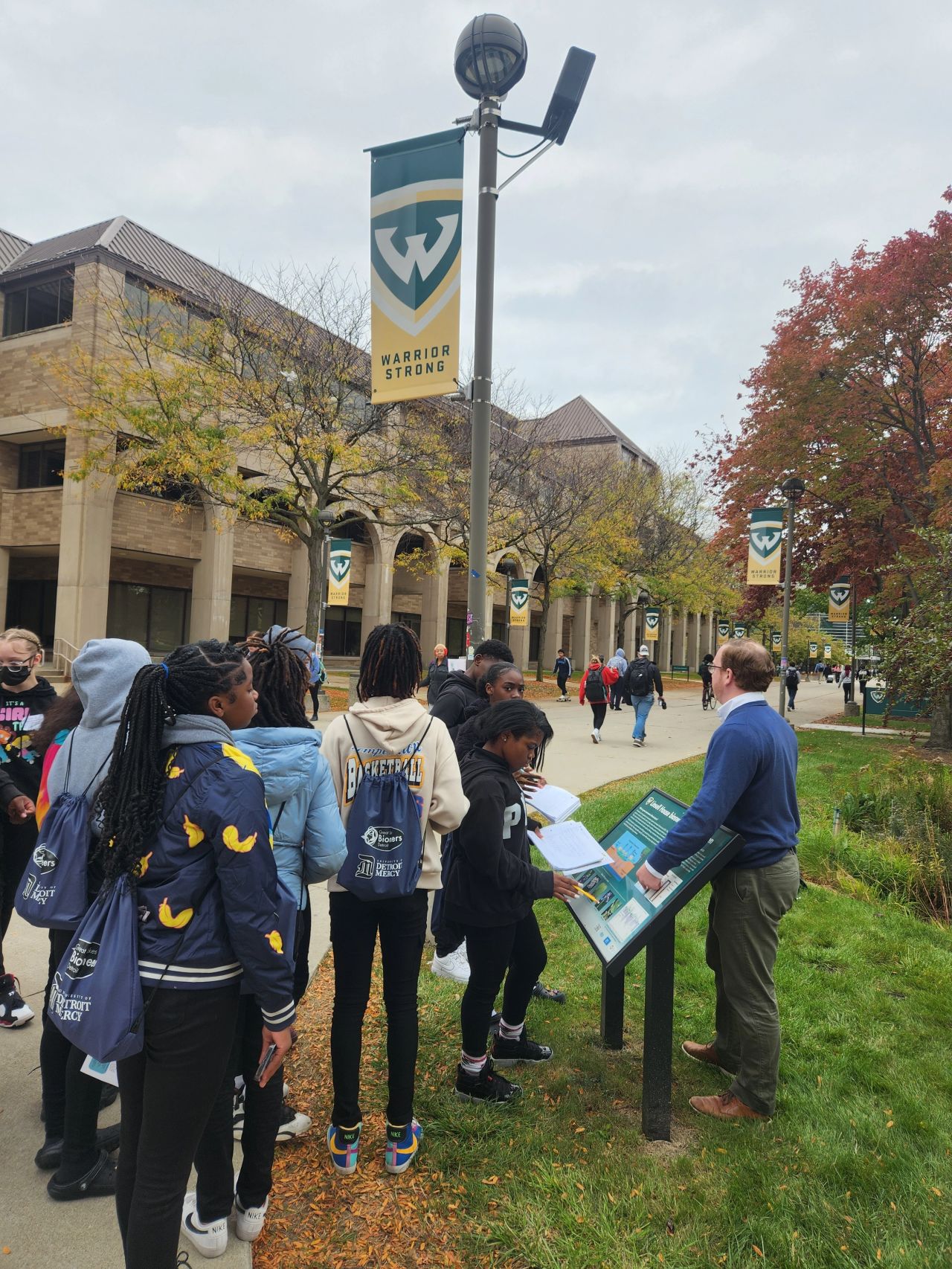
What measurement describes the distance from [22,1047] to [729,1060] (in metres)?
3.41

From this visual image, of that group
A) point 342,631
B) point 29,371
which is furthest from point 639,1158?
point 342,631

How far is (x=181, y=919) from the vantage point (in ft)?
6.40

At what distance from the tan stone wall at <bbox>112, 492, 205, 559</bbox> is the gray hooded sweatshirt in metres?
23.2

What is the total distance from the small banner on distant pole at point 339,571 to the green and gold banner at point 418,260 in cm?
1200

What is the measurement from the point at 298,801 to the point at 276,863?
0.78ft

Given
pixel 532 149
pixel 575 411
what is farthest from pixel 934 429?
pixel 575 411

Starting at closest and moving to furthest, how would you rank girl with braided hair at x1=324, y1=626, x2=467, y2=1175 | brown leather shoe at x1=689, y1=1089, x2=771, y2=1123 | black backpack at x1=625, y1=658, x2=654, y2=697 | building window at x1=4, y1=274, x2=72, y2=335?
girl with braided hair at x1=324, y1=626, x2=467, y2=1175, brown leather shoe at x1=689, y1=1089, x2=771, y2=1123, black backpack at x1=625, y1=658, x2=654, y2=697, building window at x1=4, y1=274, x2=72, y2=335

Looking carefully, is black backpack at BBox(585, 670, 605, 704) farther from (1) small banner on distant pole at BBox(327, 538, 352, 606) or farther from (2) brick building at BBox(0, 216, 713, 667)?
(2) brick building at BBox(0, 216, 713, 667)

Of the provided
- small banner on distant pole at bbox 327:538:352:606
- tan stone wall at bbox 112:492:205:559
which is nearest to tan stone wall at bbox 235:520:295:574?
tan stone wall at bbox 112:492:205:559

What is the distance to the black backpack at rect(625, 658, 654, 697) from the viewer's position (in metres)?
14.9

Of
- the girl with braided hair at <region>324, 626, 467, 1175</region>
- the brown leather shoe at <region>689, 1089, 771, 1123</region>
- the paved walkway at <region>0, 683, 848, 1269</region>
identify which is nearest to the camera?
the paved walkway at <region>0, 683, 848, 1269</region>

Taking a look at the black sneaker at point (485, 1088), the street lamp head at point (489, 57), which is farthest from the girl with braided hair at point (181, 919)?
the street lamp head at point (489, 57)

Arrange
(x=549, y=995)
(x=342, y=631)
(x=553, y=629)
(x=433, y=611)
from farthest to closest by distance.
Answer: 1. (x=553, y=629)
2. (x=433, y=611)
3. (x=342, y=631)
4. (x=549, y=995)

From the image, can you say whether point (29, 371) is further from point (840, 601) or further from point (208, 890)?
point (208, 890)
